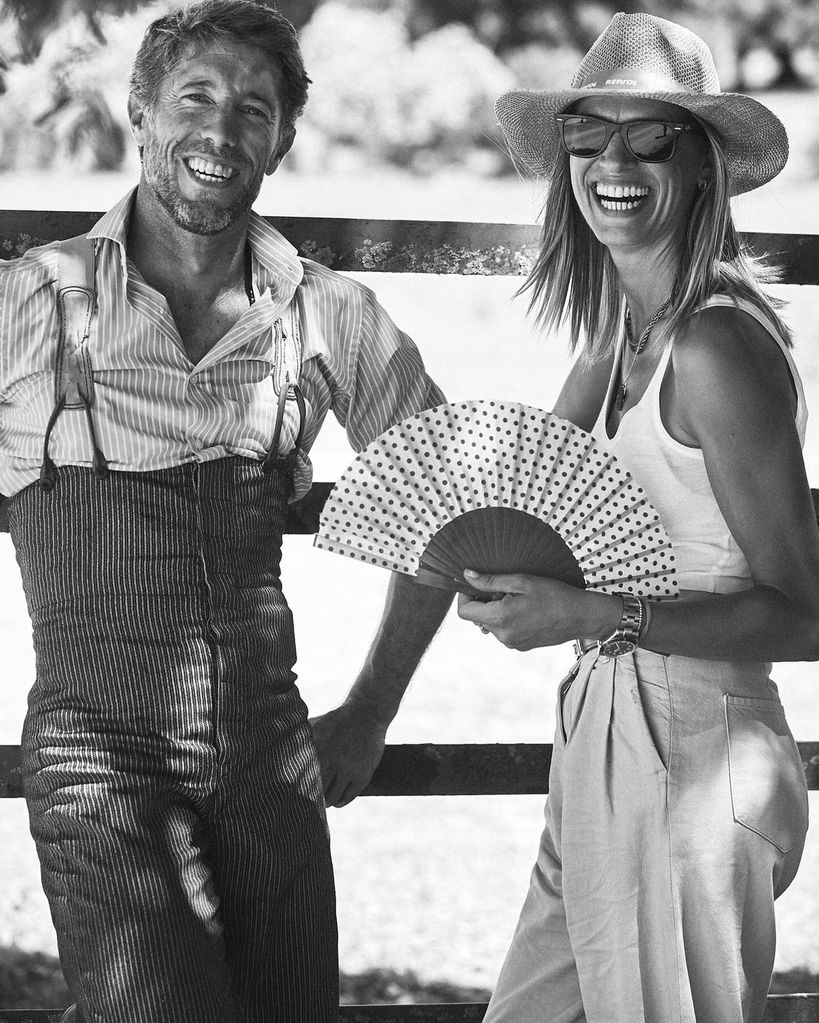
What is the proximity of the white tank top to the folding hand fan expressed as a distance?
2.5 inches

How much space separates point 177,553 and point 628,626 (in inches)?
28.1

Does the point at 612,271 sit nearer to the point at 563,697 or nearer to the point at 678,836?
the point at 563,697

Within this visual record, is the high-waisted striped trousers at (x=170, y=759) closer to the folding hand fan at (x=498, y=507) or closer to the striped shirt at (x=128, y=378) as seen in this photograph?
the striped shirt at (x=128, y=378)

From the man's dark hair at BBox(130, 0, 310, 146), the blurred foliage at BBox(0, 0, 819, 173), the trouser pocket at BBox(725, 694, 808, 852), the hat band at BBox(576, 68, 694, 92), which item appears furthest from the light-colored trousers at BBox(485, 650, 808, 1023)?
the blurred foliage at BBox(0, 0, 819, 173)

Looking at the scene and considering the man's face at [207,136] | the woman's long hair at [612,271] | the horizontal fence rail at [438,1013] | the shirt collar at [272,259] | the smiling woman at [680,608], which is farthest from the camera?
the horizontal fence rail at [438,1013]

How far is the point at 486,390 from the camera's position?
3.42 metres

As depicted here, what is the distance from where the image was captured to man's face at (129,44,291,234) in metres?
2.07

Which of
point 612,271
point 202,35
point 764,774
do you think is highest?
point 202,35

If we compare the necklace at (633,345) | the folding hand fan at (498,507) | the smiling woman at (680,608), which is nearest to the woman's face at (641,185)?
the smiling woman at (680,608)

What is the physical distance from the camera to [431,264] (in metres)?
2.59

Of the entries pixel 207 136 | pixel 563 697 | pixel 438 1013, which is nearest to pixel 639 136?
pixel 207 136

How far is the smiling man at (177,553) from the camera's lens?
1882 mm

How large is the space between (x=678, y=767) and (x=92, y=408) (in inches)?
42.4

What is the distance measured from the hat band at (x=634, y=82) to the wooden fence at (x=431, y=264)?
1.93 ft
